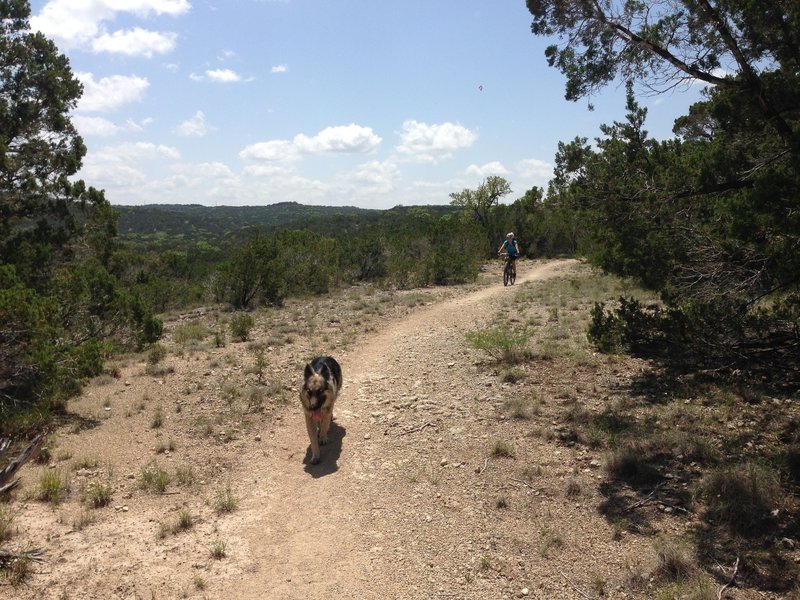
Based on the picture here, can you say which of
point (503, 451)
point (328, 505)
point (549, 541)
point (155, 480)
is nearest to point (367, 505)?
point (328, 505)

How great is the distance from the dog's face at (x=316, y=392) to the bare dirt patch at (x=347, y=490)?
0.73 m

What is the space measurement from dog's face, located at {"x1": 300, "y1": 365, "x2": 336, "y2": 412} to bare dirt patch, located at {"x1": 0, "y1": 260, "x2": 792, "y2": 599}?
734 mm

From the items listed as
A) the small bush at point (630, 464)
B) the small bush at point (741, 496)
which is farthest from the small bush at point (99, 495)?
the small bush at point (741, 496)

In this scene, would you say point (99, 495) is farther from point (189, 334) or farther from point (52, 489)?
point (189, 334)

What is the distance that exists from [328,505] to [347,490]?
35 centimetres

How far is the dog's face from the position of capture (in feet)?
22.7

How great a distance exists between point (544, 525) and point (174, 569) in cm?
325

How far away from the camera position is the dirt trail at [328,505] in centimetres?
466

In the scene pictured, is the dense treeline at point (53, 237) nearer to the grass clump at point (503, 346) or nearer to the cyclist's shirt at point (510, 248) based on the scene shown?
the grass clump at point (503, 346)

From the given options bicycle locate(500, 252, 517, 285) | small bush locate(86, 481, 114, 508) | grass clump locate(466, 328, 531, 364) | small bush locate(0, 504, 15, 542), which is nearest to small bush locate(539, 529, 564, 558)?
small bush locate(86, 481, 114, 508)

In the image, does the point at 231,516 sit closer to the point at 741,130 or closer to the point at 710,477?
the point at 710,477

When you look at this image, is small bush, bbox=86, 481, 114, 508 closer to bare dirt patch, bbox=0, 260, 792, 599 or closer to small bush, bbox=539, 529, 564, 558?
bare dirt patch, bbox=0, 260, 792, 599

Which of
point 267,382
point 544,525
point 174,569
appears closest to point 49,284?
point 267,382

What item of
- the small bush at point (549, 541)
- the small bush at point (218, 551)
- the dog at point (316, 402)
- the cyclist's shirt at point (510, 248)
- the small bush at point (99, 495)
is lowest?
the small bush at point (218, 551)
